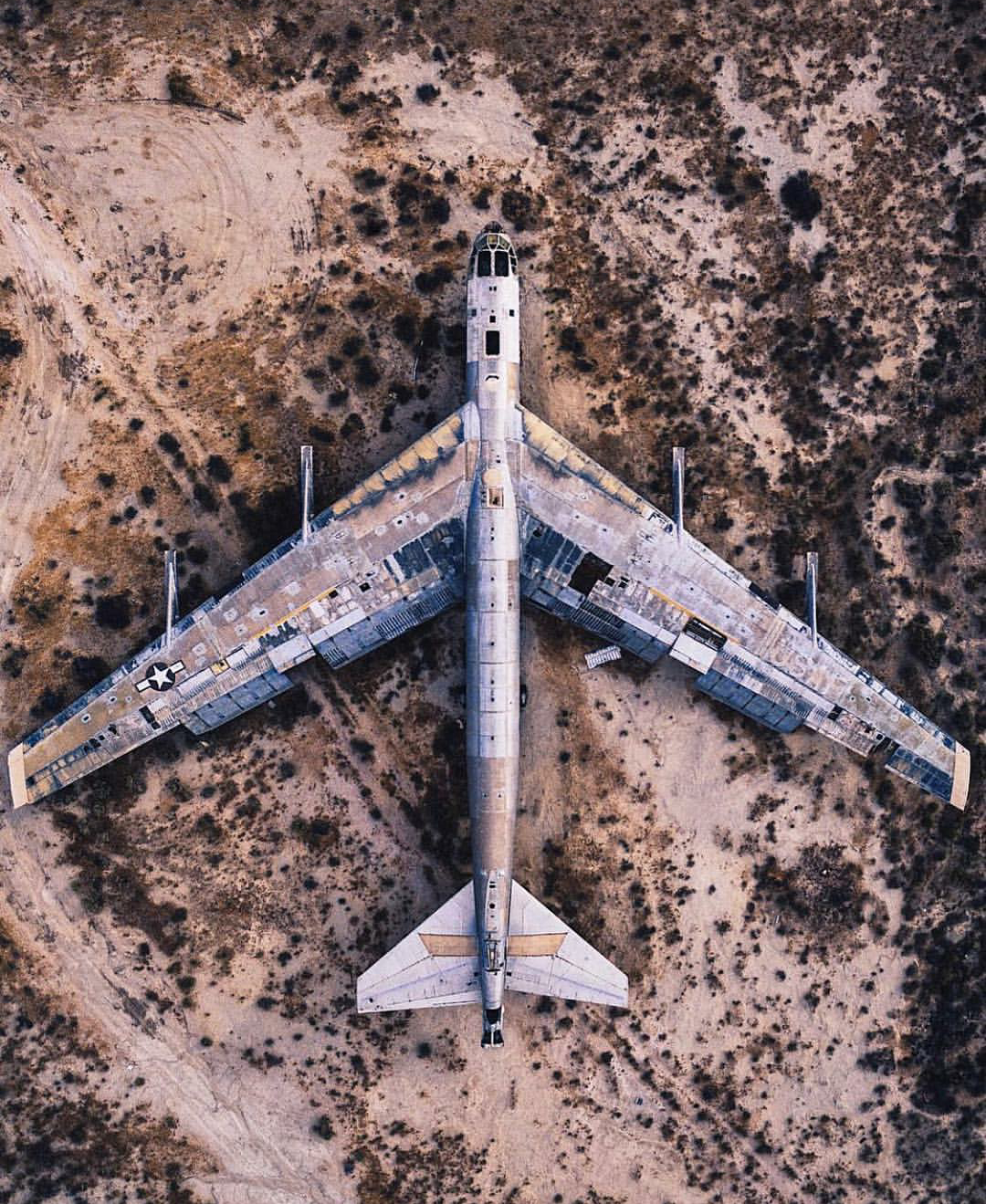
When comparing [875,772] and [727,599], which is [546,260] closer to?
[727,599]

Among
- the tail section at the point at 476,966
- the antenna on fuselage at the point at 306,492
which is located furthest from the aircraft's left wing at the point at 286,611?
the tail section at the point at 476,966

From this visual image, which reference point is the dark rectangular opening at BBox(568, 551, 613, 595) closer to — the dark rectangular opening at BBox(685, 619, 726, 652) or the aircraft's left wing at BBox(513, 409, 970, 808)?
the aircraft's left wing at BBox(513, 409, 970, 808)

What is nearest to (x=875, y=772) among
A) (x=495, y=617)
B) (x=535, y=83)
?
(x=495, y=617)

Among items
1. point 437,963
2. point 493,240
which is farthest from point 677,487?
point 437,963

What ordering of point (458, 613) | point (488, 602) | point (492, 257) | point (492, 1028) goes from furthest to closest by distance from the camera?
1. point (458, 613)
2. point (492, 257)
3. point (488, 602)
4. point (492, 1028)

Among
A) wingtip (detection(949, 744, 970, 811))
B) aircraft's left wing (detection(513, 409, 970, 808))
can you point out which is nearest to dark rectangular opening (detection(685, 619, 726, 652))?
aircraft's left wing (detection(513, 409, 970, 808))

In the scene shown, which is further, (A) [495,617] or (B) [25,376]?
(B) [25,376]

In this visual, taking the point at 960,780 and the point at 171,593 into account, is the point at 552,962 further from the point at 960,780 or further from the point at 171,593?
the point at 171,593
